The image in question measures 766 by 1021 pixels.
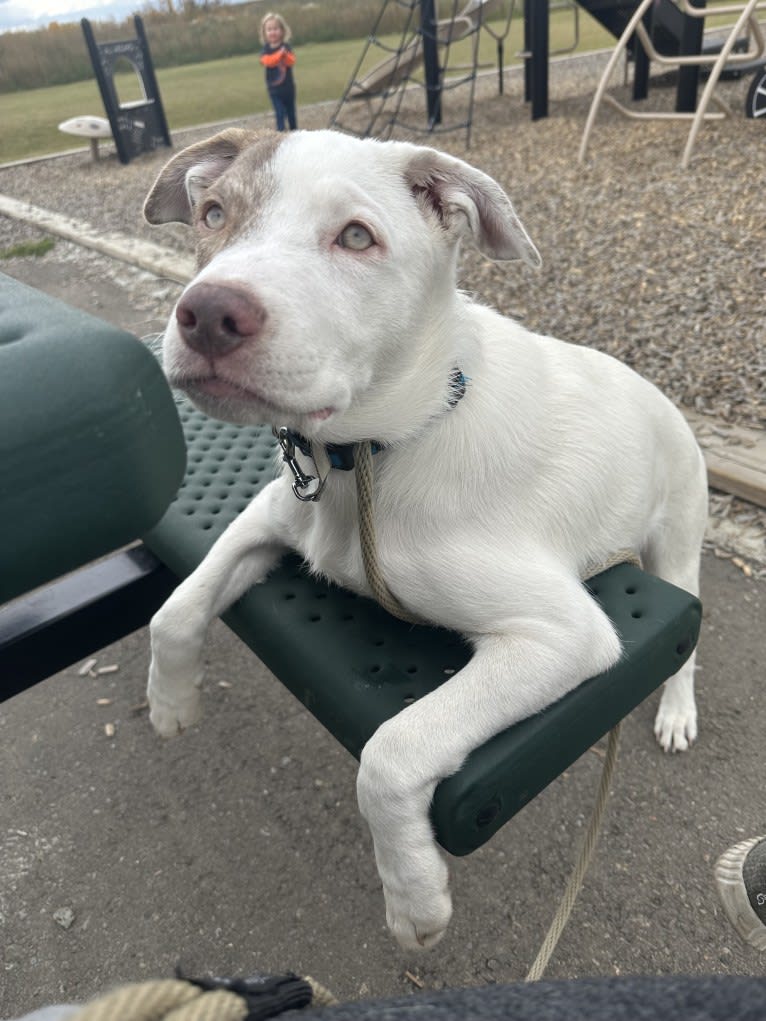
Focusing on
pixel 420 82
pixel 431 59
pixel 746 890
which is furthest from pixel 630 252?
pixel 420 82

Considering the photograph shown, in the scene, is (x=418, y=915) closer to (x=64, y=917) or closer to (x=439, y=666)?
(x=439, y=666)

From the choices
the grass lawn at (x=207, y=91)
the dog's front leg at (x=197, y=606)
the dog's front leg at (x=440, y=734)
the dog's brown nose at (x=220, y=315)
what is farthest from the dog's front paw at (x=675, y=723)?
the grass lawn at (x=207, y=91)

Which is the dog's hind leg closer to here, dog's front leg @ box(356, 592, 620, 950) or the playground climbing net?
dog's front leg @ box(356, 592, 620, 950)

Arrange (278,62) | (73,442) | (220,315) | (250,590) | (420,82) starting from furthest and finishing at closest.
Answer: (420,82) < (278,62) < (250,590) < (220,315) < (73,442)

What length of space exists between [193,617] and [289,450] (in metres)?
0.46

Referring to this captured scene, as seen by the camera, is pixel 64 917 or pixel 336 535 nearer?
pixel 336 535

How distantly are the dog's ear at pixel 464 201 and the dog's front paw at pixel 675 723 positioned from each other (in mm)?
1520

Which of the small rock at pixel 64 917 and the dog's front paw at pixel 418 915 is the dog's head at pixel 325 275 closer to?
the dog's front paw at pixel 418 915

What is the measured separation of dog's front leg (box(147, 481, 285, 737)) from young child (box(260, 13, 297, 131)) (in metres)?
12.2

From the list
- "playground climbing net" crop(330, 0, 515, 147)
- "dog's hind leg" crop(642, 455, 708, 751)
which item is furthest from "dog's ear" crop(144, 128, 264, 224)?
"playground climbing net" crop(330, 0, 515, 147)

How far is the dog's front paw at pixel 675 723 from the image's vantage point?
2438 millimetres

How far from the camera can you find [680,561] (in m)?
2.34

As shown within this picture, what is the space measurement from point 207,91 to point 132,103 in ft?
27.1

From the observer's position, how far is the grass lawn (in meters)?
16.1
